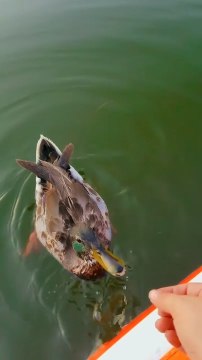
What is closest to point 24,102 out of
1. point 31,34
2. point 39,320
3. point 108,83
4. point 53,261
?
point 108,83

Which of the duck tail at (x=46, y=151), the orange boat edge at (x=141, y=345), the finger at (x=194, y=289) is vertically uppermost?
the duck tail at (x=46, y=151)

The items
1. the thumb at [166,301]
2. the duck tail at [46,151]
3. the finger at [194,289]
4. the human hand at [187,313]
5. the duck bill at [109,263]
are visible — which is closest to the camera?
the human hand at [187,313]

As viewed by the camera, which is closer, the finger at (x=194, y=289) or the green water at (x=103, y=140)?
the finger at (x=194, y=289)

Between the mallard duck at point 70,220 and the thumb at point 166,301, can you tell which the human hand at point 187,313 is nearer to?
the thumb at point 166,301

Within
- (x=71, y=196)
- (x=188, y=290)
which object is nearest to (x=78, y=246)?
(x=71, y=196)

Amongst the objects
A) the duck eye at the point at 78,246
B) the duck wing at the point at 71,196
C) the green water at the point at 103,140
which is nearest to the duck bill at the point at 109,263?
the duck eye at the point at 78,246

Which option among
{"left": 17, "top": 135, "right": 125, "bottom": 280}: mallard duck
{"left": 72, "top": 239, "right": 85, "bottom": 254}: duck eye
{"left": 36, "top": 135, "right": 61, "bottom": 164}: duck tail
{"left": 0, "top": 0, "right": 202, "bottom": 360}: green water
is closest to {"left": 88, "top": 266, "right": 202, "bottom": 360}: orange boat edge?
{"left": 0, "top": 0, "right": 202, "bottom": 360}: green water
